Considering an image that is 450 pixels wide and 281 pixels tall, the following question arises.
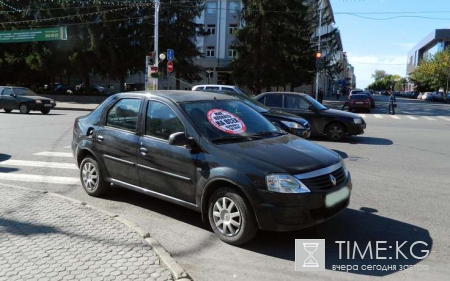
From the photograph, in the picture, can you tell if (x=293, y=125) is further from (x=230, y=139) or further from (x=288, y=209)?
(x=288, y=209)

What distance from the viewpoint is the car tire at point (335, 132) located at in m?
12.3

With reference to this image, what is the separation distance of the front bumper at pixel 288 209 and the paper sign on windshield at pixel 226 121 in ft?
3.67

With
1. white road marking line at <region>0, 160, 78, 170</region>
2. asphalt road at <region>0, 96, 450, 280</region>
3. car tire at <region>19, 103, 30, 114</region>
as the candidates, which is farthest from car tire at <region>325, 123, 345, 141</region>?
car tire at <region>19, 103, 30, 114</region>

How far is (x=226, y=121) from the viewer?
4926 mm

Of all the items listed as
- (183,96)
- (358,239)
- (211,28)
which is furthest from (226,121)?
(211,28)

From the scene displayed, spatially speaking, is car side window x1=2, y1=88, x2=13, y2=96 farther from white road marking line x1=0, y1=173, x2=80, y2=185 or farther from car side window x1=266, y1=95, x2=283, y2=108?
white road marking line x1=0, y1=173, x2=80, y2=185

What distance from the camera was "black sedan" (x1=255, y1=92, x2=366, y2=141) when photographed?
482 inches

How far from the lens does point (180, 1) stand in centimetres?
3512

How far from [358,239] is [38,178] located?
19.1 ft

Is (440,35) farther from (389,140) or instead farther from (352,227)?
(352,227)

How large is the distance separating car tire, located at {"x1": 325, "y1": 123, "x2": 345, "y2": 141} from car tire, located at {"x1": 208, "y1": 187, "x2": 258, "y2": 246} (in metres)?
8.77

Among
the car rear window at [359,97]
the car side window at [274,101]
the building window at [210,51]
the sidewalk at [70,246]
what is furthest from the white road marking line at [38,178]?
the building window at [210,51]

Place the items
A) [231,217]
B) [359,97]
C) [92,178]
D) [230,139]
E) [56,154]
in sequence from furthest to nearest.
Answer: [359,97]
[56,154]
[92,178]
[230,139]
[231,217]

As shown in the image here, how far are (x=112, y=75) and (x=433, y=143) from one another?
3044 centimetres
